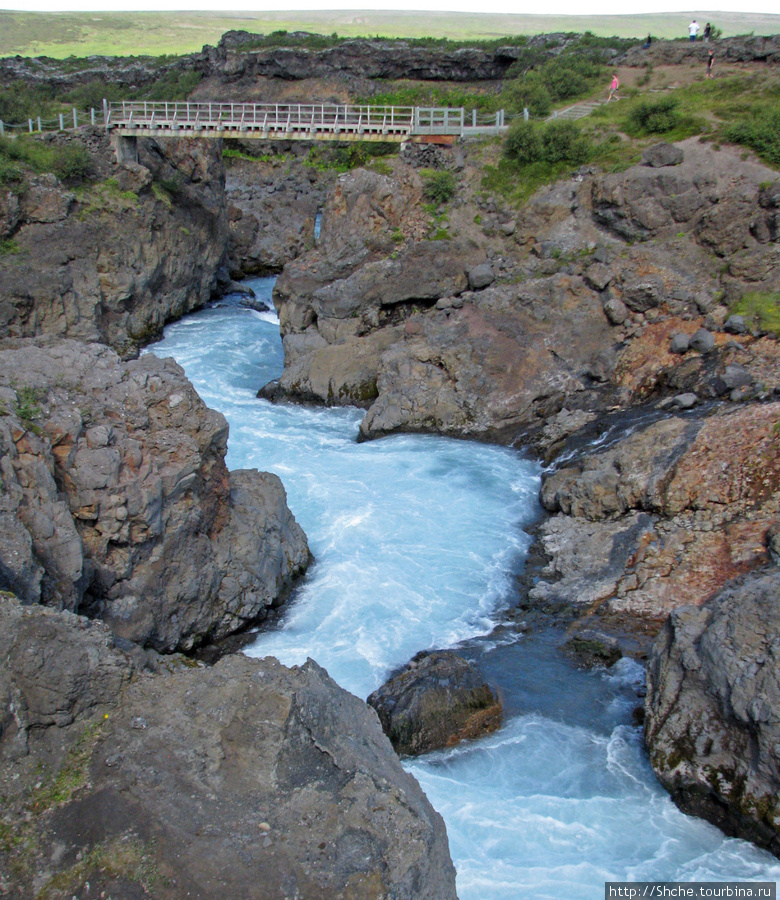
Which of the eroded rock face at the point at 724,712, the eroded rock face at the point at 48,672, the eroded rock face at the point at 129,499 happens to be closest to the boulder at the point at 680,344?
the eroded rock face at the point at 724,712

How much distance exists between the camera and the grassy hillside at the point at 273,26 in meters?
79.7

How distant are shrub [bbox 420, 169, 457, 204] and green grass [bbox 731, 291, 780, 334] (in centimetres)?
1228

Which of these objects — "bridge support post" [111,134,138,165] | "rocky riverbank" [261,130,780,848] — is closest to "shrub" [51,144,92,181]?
"bridge support post" [111,134,138,165]

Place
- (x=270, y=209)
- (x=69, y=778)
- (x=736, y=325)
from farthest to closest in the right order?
(x=270, y=209), (x=736, y=325), (x=69, y=778)

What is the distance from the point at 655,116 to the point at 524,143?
517cm

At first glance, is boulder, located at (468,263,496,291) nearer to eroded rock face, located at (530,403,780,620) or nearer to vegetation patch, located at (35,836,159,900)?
eroded rock face, located at (530,403,780,620)

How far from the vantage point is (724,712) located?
11250 mm

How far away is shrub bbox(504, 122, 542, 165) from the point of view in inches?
1223

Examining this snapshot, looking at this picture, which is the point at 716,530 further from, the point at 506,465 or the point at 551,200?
the point at 551,200

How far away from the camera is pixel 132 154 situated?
35312 mm

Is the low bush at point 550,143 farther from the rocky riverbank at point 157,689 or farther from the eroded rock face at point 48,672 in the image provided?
the eroded rock face at point 48,672

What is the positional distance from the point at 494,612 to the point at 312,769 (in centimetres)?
889

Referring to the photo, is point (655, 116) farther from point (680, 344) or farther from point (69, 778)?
point (69, 778)

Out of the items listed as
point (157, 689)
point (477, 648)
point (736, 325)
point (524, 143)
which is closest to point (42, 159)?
point (524, 143)
